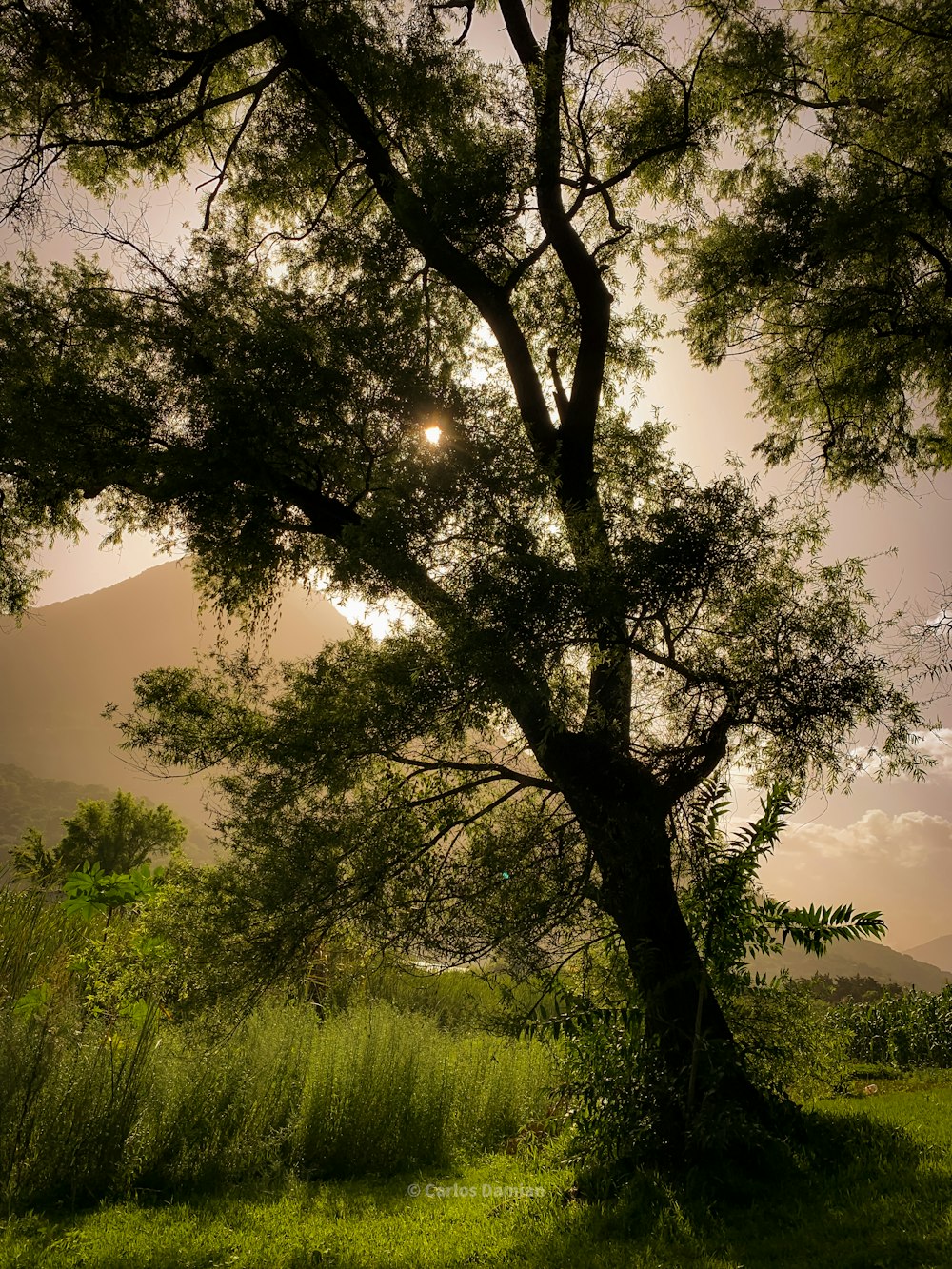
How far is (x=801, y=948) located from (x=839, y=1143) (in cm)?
134

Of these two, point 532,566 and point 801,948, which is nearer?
point 532,566

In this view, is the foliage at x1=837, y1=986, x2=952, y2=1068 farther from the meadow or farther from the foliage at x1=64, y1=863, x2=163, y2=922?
the foliage at x1=64, y1=863, x2=163, y2=922

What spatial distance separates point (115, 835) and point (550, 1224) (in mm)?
29738

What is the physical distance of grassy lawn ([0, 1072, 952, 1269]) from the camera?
3.77 meters

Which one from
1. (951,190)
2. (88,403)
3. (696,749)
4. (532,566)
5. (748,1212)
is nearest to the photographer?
(748,1212)

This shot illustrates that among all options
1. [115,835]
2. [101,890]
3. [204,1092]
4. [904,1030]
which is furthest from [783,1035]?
[115,835]

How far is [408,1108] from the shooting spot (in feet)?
25.4

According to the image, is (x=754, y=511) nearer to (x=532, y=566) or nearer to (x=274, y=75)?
(x=532, y=566)

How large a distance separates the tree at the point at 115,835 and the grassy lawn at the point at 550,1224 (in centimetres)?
2585

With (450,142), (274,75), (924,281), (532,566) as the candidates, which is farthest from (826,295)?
(274,75)

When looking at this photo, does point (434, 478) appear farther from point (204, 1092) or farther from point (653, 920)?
point (204, 1092)

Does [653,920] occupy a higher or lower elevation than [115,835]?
higher

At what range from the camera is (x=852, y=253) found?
7.17 metres

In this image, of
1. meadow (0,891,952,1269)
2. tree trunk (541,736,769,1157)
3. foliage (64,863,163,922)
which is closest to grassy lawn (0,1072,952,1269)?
meadow (0,891,952,1269)
